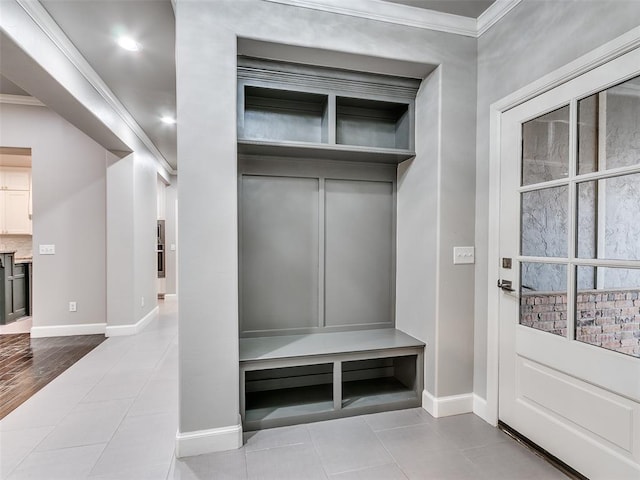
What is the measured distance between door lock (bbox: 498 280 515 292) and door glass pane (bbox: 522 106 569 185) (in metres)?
0.64

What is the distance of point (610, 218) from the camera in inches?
64.5

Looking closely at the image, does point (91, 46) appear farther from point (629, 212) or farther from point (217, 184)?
point (629, 212)

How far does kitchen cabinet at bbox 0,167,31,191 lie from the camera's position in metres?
5.66

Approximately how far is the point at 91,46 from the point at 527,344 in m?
3.88

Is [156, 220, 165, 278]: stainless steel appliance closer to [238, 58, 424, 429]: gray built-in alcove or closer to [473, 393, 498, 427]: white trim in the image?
[238, 58, 424, 429]: gray built-in alcove

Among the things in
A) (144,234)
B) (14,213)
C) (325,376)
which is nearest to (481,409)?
(325,376)

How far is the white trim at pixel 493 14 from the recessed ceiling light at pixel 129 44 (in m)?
2.60

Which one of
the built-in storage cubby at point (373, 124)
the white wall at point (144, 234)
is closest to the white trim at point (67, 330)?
the white wall at point (144, 234)

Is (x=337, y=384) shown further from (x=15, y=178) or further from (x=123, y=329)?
(x=15, y=178)

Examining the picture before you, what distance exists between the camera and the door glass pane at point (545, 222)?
6.12 ft

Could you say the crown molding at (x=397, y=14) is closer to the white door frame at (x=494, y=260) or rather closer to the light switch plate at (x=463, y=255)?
the white door frame at (x=494, y=260)

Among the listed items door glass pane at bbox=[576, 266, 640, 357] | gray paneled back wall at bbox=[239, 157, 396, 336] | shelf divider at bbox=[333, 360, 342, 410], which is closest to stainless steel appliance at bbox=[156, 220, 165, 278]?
gray paneled back wall at bbox=[239, 157, 396, 336]

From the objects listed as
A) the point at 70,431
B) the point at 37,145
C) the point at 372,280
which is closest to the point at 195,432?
the point at 70,431

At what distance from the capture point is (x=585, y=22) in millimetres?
1699
